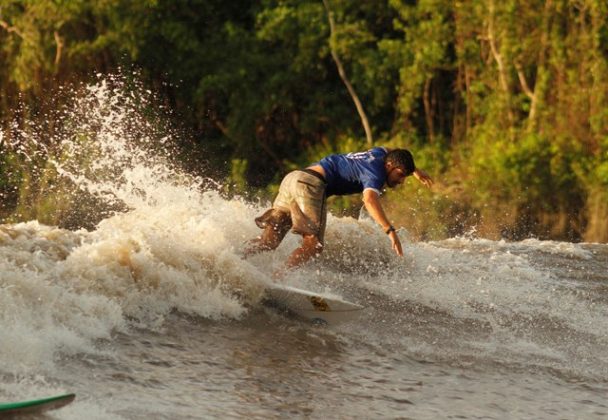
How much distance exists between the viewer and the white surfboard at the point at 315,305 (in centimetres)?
844

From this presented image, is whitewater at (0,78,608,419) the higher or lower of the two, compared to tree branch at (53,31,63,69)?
lower

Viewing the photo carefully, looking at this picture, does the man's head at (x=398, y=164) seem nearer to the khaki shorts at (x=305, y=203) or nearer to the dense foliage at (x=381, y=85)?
the khaki shorts at (x=305, y=203)

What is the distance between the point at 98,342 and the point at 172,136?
60.7ft

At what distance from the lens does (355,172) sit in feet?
30.1

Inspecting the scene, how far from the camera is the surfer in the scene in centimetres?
902

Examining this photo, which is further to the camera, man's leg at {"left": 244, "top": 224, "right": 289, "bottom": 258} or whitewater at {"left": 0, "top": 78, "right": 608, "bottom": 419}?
man's leg at {"left": 244, "top": 224, "right": 289, "bottom": 258}

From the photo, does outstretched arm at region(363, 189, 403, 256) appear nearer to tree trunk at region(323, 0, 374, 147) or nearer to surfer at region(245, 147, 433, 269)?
surfer at region(245, 147, 433, 269)

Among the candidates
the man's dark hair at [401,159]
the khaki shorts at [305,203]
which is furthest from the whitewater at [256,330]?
the man's dark hair at [401,159]

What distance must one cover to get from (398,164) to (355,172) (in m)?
0.39

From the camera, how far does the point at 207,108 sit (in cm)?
2530

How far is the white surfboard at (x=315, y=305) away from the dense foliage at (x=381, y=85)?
372 inches

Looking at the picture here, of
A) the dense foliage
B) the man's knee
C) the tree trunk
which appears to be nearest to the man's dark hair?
the man's knee

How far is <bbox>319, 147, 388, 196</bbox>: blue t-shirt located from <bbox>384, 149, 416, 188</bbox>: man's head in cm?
5

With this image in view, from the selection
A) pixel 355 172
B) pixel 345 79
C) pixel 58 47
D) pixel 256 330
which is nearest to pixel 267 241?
pixel 355 172
